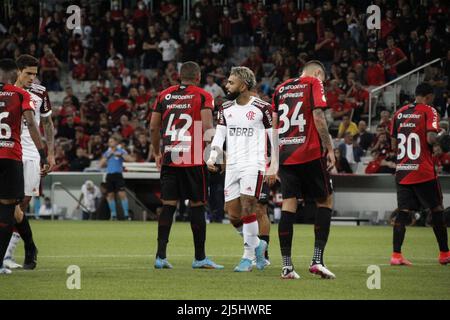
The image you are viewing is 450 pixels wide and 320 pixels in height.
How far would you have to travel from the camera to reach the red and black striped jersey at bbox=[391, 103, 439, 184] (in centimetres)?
1295

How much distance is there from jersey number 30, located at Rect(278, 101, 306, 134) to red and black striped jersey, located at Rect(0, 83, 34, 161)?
2.72 metres

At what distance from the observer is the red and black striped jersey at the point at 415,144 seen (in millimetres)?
12945

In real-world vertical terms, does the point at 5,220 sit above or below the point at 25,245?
above

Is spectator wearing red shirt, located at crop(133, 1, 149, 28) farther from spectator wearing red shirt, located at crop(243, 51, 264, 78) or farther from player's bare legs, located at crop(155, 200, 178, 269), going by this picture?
player's bare legs, located at crop(155, 200, 178, 269)

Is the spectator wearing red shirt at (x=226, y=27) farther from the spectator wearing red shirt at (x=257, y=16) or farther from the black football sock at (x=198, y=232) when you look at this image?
the black football sock at (x=198, y=232)

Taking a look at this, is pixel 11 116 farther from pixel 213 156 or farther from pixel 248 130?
pixel 248 130

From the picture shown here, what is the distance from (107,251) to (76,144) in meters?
14.9

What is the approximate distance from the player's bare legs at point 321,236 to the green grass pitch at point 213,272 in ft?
0.45

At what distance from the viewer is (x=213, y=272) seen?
1142cm

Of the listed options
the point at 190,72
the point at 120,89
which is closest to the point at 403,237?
the point at 190,72

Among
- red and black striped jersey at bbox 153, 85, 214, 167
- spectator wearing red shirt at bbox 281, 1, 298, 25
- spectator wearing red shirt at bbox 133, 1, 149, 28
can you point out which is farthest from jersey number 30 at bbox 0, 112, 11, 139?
spectator wearing red shirt at bbox 133, 1, 149, 28

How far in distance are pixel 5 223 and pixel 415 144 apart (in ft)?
18.0

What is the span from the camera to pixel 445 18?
27.9 m
